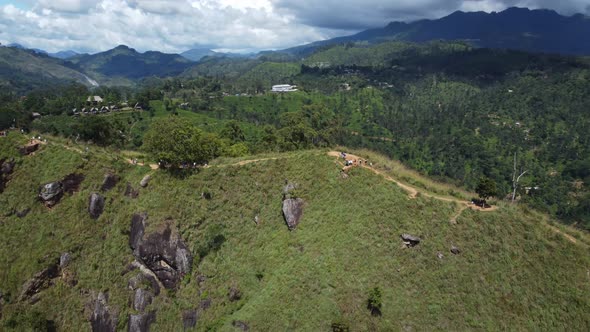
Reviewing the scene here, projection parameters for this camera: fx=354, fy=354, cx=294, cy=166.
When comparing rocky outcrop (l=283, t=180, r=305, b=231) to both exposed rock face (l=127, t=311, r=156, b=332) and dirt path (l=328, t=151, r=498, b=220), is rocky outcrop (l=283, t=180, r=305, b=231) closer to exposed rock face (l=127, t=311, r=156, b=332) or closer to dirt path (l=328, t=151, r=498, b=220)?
dirt path (l=328, t=151, r=498, b=220)

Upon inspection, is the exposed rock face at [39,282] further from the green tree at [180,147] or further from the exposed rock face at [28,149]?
the exposed rock face at [28,149]

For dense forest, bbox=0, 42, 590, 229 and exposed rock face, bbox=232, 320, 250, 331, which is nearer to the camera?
exposed rock face, bbox=232, 320, 250, 331

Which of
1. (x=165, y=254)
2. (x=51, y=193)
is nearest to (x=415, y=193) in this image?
(x=165, y=254)

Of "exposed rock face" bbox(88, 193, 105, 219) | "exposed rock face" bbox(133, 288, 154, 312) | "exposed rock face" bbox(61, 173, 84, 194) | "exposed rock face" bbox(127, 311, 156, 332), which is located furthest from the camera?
"exposed rock face" bbox(61, 173, 84, 194)

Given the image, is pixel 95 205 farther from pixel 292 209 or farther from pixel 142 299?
pixel 292 209

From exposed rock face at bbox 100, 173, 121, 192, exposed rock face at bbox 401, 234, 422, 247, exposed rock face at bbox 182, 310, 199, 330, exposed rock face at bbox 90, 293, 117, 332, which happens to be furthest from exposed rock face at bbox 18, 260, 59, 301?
exposed rock face at bbox 401, 234, 422, 247
